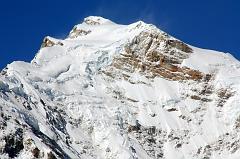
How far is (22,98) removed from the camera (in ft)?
307

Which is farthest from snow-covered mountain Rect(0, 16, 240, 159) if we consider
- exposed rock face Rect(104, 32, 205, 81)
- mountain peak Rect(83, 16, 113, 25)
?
mountain peak Rect(83, 16, 113, 25)

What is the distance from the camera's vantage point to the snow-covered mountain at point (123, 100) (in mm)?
91500

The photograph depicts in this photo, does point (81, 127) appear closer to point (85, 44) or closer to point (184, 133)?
point (184, 133)

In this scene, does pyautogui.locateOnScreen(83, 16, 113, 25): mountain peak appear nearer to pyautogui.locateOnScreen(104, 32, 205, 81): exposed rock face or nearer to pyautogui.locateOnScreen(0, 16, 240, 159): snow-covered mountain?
pyautogui.locateOnScreen(0, 16, 240, 159): snow-covered mountain

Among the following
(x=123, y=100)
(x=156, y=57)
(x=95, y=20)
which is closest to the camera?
(x=123, y=100)

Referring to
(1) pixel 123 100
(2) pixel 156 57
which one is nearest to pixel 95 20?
(2) pixel 156 57

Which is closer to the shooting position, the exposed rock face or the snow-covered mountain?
the snow-covered mountain

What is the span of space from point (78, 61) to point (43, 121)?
21.2m

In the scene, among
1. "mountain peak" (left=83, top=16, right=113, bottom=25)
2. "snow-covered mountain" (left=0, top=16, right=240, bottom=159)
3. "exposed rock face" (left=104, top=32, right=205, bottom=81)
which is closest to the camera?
"snow-covered mountain" (left=0, top=16, right=240, bottom=159)

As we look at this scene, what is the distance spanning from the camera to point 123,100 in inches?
4151

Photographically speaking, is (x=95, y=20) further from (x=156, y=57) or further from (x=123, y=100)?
(x=123, y=100)

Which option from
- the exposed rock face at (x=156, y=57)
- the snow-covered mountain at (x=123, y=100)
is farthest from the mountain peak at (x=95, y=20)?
the exposed rock face at (x=156, y=57)

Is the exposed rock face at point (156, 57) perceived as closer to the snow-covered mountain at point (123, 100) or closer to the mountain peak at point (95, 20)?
the snow-covered mountain at point (123, 100)

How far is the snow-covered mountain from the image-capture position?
3602 inches
